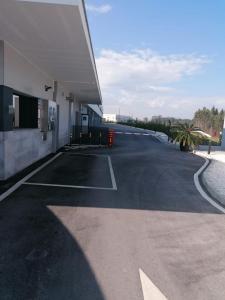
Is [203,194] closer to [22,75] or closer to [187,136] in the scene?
[22,75]

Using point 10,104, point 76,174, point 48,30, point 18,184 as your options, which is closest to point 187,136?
point 76,174

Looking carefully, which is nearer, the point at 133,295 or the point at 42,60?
the point at 133,295

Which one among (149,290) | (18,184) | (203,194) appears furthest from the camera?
(203,194)

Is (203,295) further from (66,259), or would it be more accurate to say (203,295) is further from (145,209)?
(145,209)

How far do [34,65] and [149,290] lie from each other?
1124cm

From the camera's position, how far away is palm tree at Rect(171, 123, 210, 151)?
842 inches

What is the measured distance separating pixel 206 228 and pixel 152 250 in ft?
5.94

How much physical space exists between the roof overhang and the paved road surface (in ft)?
14.4

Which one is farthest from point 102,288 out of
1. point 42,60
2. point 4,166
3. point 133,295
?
point 42,60

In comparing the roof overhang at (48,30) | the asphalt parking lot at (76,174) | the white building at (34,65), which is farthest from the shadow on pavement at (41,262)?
the roof overhang at (48,30)

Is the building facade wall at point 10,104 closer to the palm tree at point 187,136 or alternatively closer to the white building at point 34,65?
the white building at point 34,65

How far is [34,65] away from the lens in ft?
42.0

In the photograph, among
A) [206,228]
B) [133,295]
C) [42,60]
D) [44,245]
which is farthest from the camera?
[42,60]

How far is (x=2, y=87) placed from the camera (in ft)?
28.7
